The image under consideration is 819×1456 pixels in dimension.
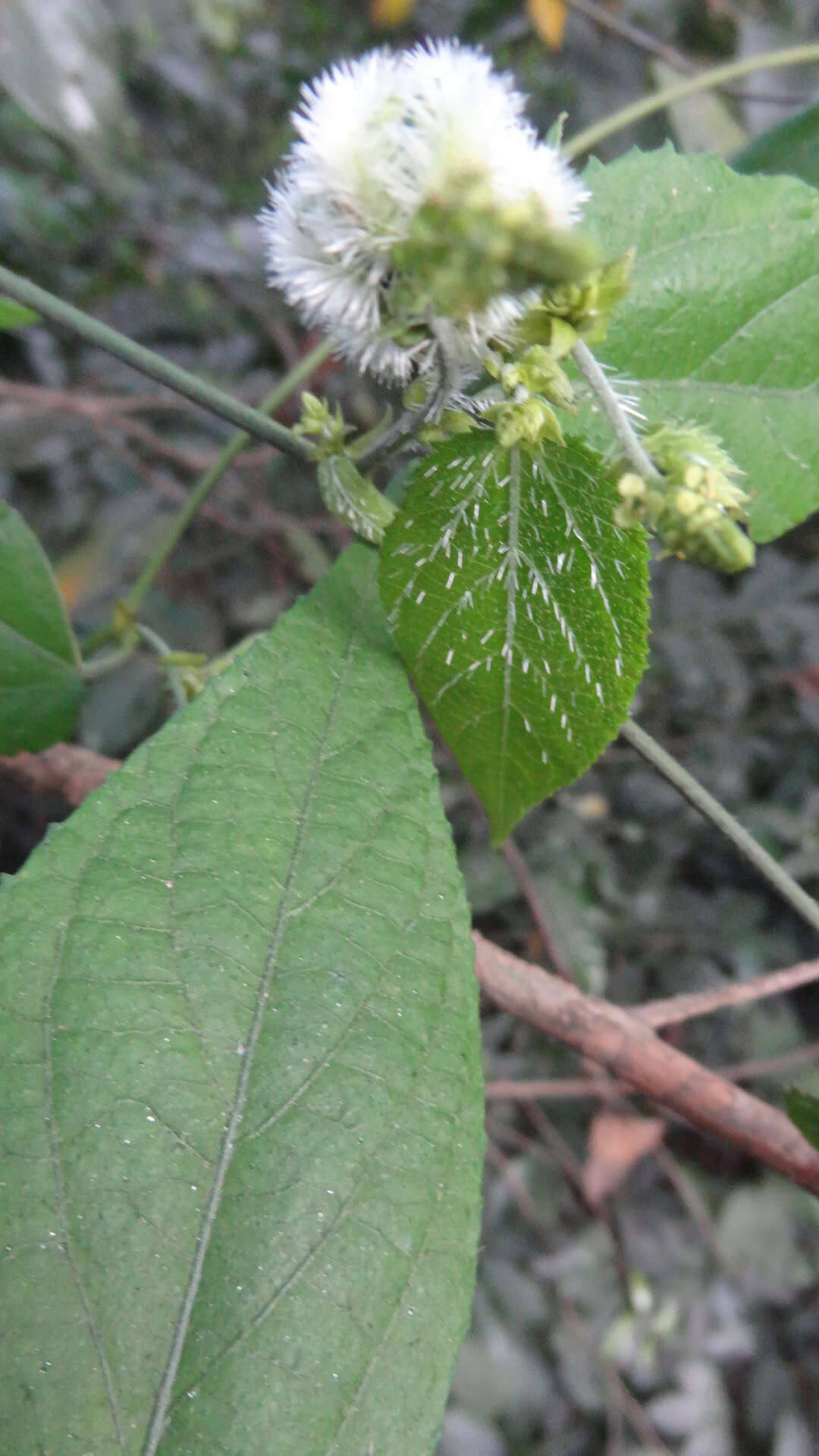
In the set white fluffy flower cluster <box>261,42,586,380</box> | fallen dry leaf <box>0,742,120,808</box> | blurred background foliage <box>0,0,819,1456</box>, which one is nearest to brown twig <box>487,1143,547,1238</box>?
blurred background foliage <box>0,0,819,1456</box>

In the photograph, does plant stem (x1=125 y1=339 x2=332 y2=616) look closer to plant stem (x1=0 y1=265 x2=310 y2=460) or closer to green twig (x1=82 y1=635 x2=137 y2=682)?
green twig (x1=82 y1=635 x2=137 y2=682)

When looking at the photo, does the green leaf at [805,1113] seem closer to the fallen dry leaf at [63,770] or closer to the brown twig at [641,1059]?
the brown twig at [641,1059]

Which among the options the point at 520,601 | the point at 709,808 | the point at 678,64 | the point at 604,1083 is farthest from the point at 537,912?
the point at 678,64

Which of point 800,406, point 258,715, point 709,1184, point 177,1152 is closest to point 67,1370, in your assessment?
point 177,1152

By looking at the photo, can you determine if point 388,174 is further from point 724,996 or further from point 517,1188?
point 517,1188

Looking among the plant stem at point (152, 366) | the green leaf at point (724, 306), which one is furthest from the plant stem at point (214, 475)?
the green leaf at point (724, 306)
